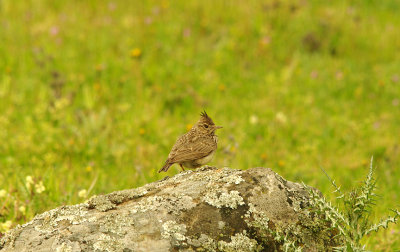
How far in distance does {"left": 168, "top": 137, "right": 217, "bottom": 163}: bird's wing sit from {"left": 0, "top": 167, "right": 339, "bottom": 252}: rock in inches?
57.3

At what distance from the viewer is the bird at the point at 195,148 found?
17.6 ft

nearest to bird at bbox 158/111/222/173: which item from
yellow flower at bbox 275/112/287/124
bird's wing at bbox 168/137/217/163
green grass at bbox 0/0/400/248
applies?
bird's wing at bbox 168/137/217/163

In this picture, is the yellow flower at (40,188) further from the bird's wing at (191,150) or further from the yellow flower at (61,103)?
the yellow flower at (61,103)

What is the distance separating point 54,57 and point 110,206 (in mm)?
7429

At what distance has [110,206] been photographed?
A: 376 centimetres

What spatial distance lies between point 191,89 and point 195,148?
4.91 metres

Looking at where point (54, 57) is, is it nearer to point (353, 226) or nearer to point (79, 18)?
point (79, 18)

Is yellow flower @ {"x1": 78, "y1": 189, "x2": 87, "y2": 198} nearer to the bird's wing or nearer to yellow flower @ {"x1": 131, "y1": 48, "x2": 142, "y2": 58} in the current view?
the bird's wing

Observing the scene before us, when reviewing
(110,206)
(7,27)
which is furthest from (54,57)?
(110,206)

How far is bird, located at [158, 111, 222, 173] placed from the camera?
538 centimetres

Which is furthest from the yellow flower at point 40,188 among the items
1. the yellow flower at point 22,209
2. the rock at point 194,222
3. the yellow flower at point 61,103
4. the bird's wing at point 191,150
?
the yellow flower at point 61,103

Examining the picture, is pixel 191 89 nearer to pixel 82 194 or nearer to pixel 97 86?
pixel 97 86

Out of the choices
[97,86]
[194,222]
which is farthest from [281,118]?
[194,222]

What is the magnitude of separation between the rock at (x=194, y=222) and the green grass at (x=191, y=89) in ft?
6.10
